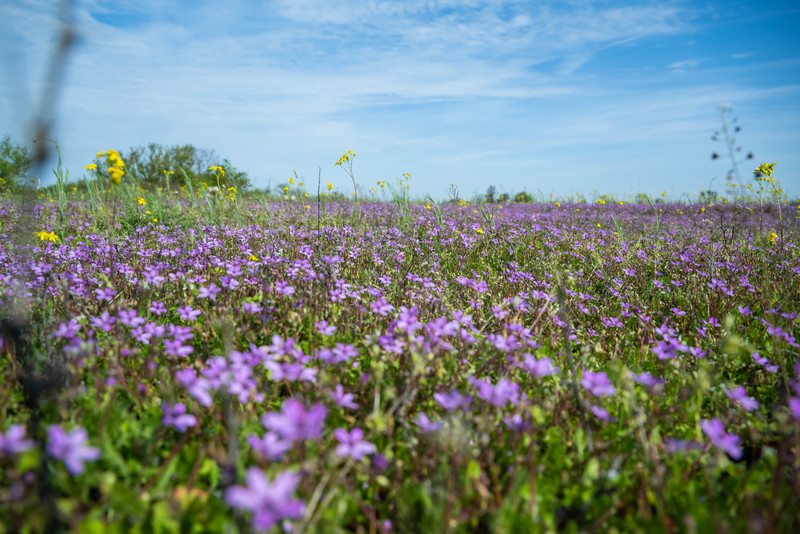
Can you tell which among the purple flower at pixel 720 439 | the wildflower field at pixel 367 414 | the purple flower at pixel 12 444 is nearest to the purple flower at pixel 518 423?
the wildflower field at pixel 367 414

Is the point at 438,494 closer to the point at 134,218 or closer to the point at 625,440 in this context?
the point at 625,440

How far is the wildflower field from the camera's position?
4.89 feet

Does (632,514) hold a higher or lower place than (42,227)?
lower

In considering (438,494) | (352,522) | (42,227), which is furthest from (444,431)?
(42,227)

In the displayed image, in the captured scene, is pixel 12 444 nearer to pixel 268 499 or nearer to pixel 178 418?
pixel 178 418

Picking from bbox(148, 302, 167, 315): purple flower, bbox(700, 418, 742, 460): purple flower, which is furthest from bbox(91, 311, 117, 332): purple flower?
bbox(700, 418, 742, 460): purple flower

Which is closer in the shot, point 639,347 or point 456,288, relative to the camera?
point 639,347

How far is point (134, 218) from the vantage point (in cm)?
711

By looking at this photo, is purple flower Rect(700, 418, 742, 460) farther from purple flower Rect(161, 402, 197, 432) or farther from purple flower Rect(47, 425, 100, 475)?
purple flower Rect(47, 425, 100, 475)

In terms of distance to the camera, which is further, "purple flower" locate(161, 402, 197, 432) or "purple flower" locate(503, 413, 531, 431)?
"purple flower" locate(503, 413, 531, 431)

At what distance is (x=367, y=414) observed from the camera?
2307 mm

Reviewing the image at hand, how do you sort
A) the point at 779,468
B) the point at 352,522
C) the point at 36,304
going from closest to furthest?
1. the point at 779,468
2. the point at 352,522
3. the point at 36,304

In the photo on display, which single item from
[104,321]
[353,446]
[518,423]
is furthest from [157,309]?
[518,423]

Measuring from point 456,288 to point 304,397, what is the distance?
2515mm
